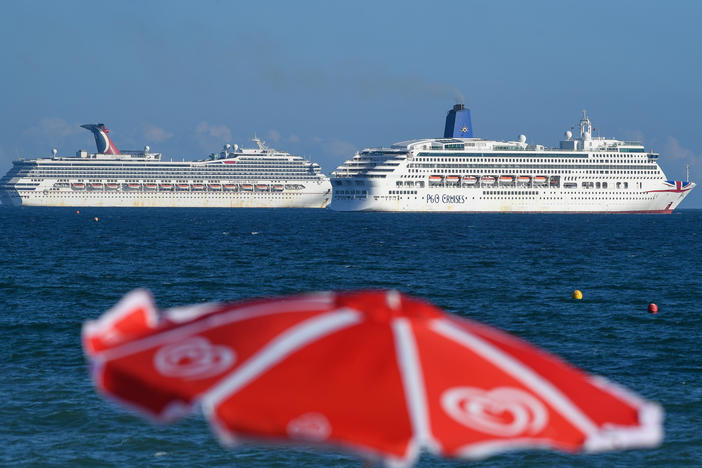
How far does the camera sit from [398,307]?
5.11 meters

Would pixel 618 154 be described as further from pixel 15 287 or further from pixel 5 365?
pixel 5 365

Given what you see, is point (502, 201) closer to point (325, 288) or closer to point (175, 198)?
point (175, 198)

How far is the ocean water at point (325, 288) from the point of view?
48.3 ft

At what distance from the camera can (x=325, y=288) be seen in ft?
120

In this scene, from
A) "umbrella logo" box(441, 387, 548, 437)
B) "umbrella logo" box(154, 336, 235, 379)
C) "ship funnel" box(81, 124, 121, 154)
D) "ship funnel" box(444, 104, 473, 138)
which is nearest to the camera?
"umbrella logo" box(441, 387, 548, 437)

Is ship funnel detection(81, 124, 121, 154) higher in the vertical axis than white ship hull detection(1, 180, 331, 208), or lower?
higher

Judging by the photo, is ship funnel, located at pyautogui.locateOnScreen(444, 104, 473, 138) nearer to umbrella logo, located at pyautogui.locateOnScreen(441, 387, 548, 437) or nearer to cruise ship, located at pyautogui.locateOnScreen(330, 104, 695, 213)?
cruise ship, located at pyautogui.locateOnScreen(330, 104, 695, 213)

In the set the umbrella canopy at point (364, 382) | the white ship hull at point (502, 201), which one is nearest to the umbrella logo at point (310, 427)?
the umbrella canopy at point (364, 382)

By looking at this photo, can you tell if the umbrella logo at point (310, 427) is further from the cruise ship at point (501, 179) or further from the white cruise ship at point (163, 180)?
the white cruise ship at point (163, 180)

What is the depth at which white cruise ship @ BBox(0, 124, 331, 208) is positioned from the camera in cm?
14988

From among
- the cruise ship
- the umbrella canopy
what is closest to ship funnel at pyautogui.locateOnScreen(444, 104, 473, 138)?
the cruise ship

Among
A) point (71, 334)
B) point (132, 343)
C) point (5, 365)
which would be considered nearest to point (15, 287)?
point (71, 334)

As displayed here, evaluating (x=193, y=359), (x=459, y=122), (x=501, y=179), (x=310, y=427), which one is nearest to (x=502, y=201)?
(x=501, y=179)

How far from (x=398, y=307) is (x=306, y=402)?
0.88 m
